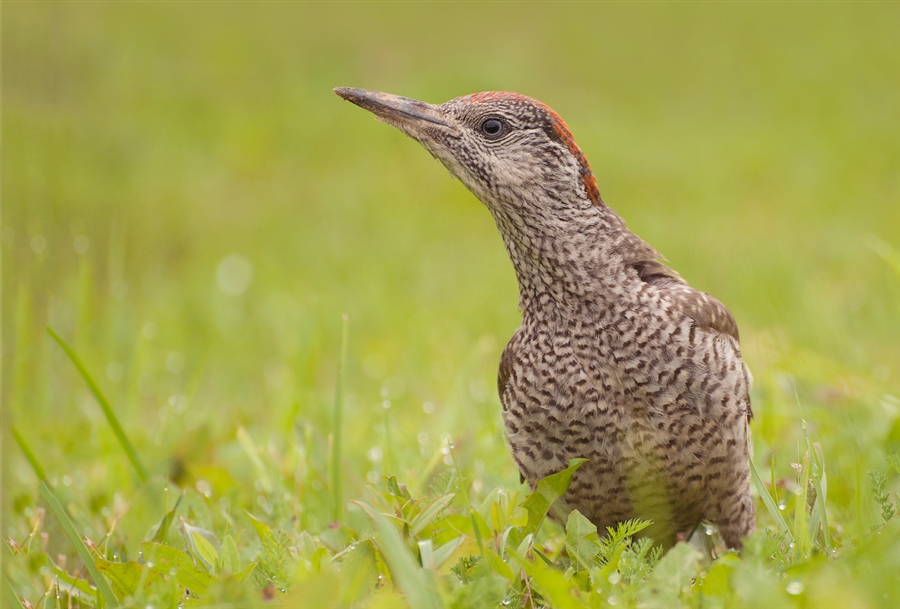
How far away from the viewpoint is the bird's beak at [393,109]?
10.6ft

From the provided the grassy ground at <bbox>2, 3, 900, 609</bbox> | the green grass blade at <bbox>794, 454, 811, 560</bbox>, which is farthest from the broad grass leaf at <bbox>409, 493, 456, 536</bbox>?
the green grass blade at <bbox>794, 454, 811, 560</bbox>

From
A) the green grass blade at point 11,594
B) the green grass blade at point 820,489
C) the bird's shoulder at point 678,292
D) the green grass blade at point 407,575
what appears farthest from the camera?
the bird's shoulder at point 678,292

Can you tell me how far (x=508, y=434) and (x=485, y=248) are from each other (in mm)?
5414

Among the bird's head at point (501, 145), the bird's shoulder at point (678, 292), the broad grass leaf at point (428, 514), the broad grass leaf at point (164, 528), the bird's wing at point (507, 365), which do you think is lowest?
the broad grass leaf at point (164, 528)

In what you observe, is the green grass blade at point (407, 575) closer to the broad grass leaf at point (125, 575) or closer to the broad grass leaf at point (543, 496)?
the broad grass leaf at point (543, 496)

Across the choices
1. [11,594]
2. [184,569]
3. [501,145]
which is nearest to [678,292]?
[501,145]

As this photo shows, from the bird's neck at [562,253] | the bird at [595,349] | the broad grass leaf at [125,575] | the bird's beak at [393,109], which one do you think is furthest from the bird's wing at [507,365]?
the broad grass leaf at [125,575]

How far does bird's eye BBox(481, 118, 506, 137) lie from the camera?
3.21 m

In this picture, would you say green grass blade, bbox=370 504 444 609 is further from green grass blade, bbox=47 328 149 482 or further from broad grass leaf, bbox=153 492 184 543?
green grass blade, bbox=47 328 149 482

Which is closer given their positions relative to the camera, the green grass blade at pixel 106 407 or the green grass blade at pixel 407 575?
the green grass blade at pixel 407 575

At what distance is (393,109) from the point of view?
3234mm

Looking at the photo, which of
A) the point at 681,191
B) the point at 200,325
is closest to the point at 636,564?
the point at 200,325

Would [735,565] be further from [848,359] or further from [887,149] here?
[887,149]

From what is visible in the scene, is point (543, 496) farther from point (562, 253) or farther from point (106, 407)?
point (106, 407)
